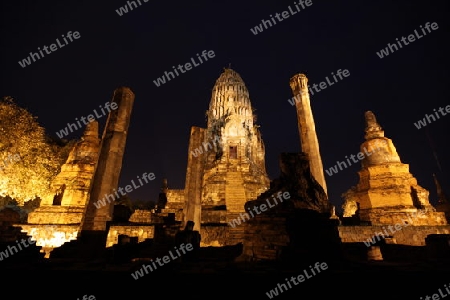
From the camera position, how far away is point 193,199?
11.8 meters

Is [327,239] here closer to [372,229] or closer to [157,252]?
[157,252]

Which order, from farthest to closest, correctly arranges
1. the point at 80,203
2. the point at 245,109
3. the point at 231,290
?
the point at 245,109, the point at 80,203, the point at 231,290

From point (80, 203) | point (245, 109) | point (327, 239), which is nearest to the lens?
A: point (327, 239)

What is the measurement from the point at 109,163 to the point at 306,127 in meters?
12.4

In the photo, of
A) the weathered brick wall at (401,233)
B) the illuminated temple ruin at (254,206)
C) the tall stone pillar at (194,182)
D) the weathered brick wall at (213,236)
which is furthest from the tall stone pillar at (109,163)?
the weathered brick wall at (401,233)

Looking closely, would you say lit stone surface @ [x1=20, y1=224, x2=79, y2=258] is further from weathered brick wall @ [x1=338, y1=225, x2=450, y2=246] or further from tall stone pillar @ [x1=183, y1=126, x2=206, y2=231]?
weathered brick wall @ [x1=338, y1=225, x2=450, y2=246]

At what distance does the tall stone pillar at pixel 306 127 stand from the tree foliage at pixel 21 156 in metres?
17.4

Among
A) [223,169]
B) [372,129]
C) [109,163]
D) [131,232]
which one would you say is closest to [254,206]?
[131,232]

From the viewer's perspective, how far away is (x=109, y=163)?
10.9 meters

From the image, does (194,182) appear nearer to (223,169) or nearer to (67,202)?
(67,202)

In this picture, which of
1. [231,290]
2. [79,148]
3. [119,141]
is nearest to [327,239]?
[231,290]

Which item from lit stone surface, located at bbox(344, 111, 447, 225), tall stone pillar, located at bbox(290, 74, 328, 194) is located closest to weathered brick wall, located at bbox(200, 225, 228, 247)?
tall stone pillar, located at bbox(290, 74, 328, 194)

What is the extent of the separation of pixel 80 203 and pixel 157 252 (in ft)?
30.1

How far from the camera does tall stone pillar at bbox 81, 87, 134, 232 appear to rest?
9.82 metres
